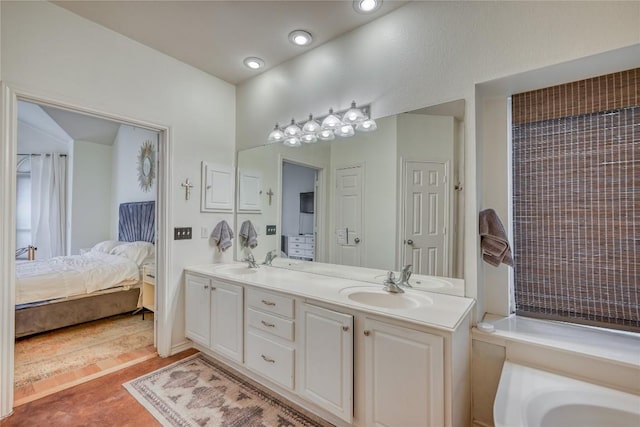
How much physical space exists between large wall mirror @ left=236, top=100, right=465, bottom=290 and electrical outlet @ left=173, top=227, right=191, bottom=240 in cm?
75

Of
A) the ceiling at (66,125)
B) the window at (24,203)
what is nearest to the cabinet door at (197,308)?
the ceiling at (66,125)

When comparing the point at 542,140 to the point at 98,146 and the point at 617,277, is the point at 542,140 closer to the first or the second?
the point at 617,277

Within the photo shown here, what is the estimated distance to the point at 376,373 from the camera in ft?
4.73

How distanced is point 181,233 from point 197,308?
0.69 m

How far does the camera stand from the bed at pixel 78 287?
2949mm

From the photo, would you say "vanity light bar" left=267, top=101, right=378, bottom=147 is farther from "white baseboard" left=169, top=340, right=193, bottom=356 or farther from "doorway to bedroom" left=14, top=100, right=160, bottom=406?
"white baseboard" left=169, top=340, right=193, bottom=356

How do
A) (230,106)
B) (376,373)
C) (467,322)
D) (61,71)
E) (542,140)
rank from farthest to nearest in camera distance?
(230,106) → (61,71) → (542,140) → (467,322) → (376,373)

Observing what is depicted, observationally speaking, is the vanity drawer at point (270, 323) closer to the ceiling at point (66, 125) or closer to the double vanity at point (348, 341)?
the double vanity at point (348, 341)

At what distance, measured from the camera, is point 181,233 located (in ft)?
8.51

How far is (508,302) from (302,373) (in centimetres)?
135

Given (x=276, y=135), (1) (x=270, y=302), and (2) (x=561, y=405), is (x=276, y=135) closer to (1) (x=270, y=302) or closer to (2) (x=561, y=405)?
(1) (x=270, y=302)

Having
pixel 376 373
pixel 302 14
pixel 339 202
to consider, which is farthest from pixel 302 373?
pixel 302 14

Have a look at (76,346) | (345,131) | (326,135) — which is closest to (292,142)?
(326,135)

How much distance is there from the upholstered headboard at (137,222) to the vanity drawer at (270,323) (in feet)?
9.41
